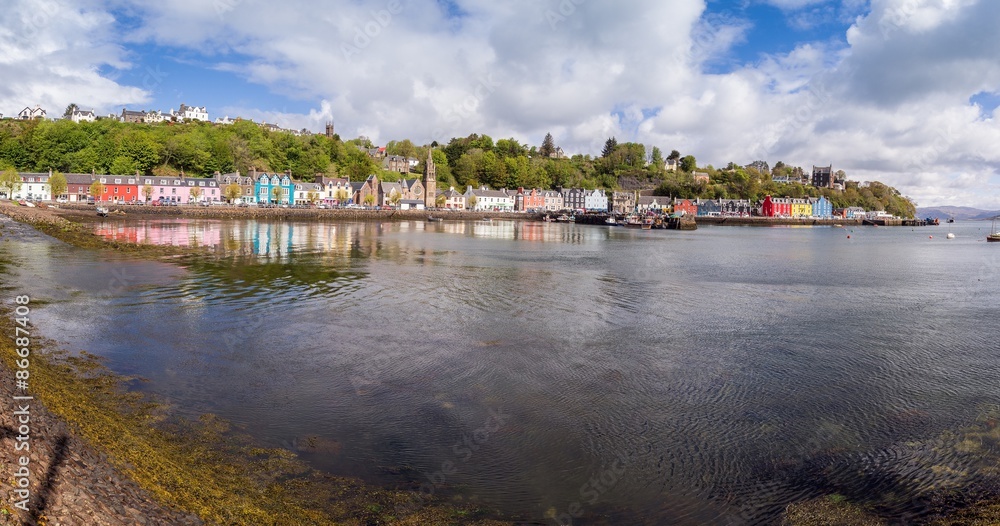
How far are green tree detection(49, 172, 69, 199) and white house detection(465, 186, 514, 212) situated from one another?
76892 mm

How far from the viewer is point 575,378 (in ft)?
42.0

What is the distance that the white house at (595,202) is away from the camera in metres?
158

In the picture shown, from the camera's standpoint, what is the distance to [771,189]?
644 ft

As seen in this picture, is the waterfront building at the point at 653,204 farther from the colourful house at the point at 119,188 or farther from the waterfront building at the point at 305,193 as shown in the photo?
the colourful house at the point at 119,188

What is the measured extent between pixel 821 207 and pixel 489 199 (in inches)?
4340

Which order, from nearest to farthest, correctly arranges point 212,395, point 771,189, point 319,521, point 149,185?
point 319,521, point 212,395, point 149,185, point 771,189

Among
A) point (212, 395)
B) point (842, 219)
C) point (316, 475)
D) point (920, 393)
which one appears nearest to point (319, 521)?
point (316, 475)

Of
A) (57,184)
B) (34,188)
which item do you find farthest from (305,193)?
(34,188)

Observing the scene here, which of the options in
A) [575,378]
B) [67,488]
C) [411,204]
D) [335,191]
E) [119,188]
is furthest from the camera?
[411,204]

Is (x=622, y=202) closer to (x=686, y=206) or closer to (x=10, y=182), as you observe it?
(x=686, y=206)

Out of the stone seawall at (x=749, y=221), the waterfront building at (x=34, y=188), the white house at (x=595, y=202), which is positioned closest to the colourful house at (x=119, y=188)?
the waterfront building at (x=34, y=188)

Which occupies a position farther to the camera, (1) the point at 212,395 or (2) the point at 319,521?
(1) the point at 212,395

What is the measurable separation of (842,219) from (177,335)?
189974 millimetres

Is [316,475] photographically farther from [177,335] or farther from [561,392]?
[177,335]
